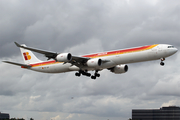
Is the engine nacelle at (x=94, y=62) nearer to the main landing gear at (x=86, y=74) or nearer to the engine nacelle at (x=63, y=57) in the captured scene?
the engine nacelle at (x=63, y=57)

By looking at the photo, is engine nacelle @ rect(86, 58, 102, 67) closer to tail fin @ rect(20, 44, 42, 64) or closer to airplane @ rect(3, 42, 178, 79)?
airplane @ rect(3, 42, 178, 79)

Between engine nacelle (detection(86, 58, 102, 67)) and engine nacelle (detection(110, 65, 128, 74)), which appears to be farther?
engine nacelle (detection(110, 65, 128, 74))

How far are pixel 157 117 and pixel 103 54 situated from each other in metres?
111

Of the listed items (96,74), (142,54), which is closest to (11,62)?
(96,74)

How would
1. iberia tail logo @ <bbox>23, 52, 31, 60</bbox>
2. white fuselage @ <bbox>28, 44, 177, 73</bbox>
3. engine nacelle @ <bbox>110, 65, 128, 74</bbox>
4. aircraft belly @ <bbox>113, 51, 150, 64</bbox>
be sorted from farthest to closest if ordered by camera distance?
iberia tail logo @ <bbox>23, 52, 31, 60</bbox>, engine nacelle @ <bbox>110, 65, 128, 74</bbox>, aircraft belly @ <bbox>113, 51, 150, 64</bbox>, white fuselage @ <bbox>28, 44, 177, 73</bbox>

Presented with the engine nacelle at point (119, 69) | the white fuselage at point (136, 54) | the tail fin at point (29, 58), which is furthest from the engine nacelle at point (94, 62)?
the tail fin at point (29, 58)

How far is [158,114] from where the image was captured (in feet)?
533

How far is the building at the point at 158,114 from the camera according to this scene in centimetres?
15912

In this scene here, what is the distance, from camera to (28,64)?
78.1 m


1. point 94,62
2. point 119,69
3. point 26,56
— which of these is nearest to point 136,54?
point 94,62

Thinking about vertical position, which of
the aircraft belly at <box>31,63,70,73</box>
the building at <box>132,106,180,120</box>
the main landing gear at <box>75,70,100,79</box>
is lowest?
the main landing gear at <box>75,70,100,79</box>

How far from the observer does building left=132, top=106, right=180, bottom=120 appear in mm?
159125

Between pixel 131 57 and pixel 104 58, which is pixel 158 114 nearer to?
pixel 104 58

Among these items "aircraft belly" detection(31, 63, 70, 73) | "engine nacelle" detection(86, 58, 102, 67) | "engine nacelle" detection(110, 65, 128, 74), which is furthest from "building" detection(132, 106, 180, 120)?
"engine nacelle" detection(86, 58, 102, 67)
